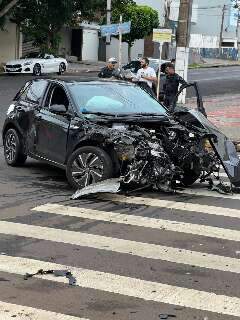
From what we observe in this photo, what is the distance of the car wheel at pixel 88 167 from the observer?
8.94 m

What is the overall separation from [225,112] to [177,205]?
13290mm

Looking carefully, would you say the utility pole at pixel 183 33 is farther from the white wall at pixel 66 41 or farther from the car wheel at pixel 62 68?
the white wall at pixel 66 41

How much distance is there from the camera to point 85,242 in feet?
22.0

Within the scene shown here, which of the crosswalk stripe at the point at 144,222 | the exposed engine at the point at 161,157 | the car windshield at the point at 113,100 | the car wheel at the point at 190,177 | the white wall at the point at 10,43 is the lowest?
the crosswalk stripe at the point at 144,222

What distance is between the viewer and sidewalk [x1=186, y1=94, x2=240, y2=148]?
1706cm

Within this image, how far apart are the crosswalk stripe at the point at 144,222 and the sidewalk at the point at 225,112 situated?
26.6 feet

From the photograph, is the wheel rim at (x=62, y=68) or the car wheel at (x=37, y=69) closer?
the car wheel at (x=37, y=69)

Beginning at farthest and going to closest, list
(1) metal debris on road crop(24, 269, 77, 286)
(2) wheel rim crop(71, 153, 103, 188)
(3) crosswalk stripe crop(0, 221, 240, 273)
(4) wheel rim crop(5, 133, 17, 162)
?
(4) wheel rim crop(5, 133, 17, 162) < (2) wheel rim crop(71, 153, 103, 188) < (3) crosswalk stripe crop(0, 221, 240, 273) < (1) metal debris on road crop(24, 269, 77, 286)

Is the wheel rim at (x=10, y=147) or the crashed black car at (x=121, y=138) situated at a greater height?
the crashed black car at (x=121, y=138)

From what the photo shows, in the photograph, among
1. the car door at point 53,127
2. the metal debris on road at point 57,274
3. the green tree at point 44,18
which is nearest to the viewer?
the metal debris on road at point 57,274

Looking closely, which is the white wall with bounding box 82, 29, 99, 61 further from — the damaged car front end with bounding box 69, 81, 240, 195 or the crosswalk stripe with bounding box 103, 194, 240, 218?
the crosswalk stripe with bounding box 103, 194, 240, 218

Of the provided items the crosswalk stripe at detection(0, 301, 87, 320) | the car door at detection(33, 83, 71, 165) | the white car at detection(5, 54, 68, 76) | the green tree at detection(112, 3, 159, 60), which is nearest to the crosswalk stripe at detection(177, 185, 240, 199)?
the car door at detection(33, 83, 71, 165)

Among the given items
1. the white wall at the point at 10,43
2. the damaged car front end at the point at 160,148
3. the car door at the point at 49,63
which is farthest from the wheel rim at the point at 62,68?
the damaged car front end at the point at 160,148

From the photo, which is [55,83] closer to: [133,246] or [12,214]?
[12,214]
